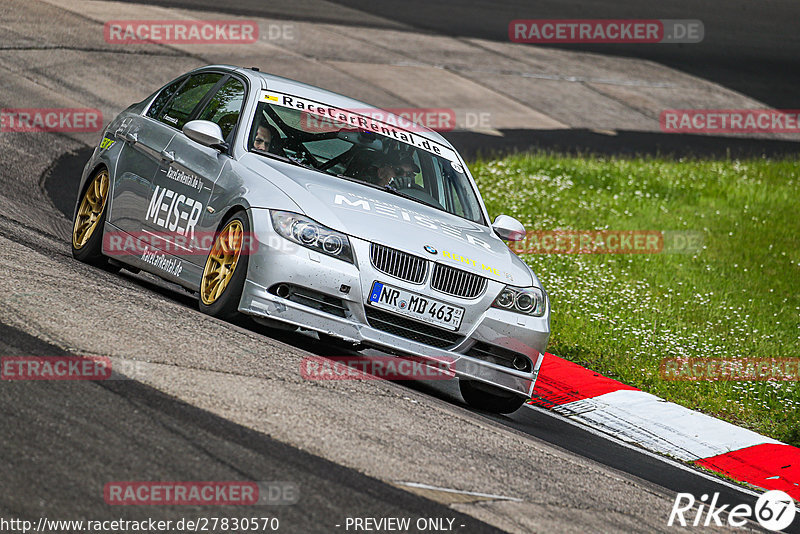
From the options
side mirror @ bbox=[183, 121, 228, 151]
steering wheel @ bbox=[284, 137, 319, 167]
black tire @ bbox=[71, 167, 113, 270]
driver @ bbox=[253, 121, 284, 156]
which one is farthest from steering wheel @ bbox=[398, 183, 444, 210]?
black tire @ bbox=[71, 167, 113, 270]

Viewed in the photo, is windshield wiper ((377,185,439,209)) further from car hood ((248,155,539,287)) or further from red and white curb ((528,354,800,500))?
red and white curb ((528,354,800,500))

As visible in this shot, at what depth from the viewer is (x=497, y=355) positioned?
7426 mm

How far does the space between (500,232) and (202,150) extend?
218cm

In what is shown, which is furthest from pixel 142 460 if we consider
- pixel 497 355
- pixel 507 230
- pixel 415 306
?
pixel 507 230

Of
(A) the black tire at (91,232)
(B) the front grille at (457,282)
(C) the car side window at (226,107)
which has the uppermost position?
(C) the car side window at (226,107)

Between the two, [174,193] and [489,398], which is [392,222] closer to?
[489,398]

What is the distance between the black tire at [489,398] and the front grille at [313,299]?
1216 millimetres

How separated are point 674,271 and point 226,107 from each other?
639cm

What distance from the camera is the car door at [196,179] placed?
752cm

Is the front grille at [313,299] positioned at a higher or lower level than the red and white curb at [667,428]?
higher

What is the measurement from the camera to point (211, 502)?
4.43 meters

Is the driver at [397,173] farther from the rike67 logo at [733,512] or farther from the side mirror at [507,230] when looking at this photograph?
the rike67 logo at [733,512]

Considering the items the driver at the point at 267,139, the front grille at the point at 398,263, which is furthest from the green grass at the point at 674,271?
the driver at the point at 267,139

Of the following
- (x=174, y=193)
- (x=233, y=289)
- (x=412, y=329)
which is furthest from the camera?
(x=174, y=193)
